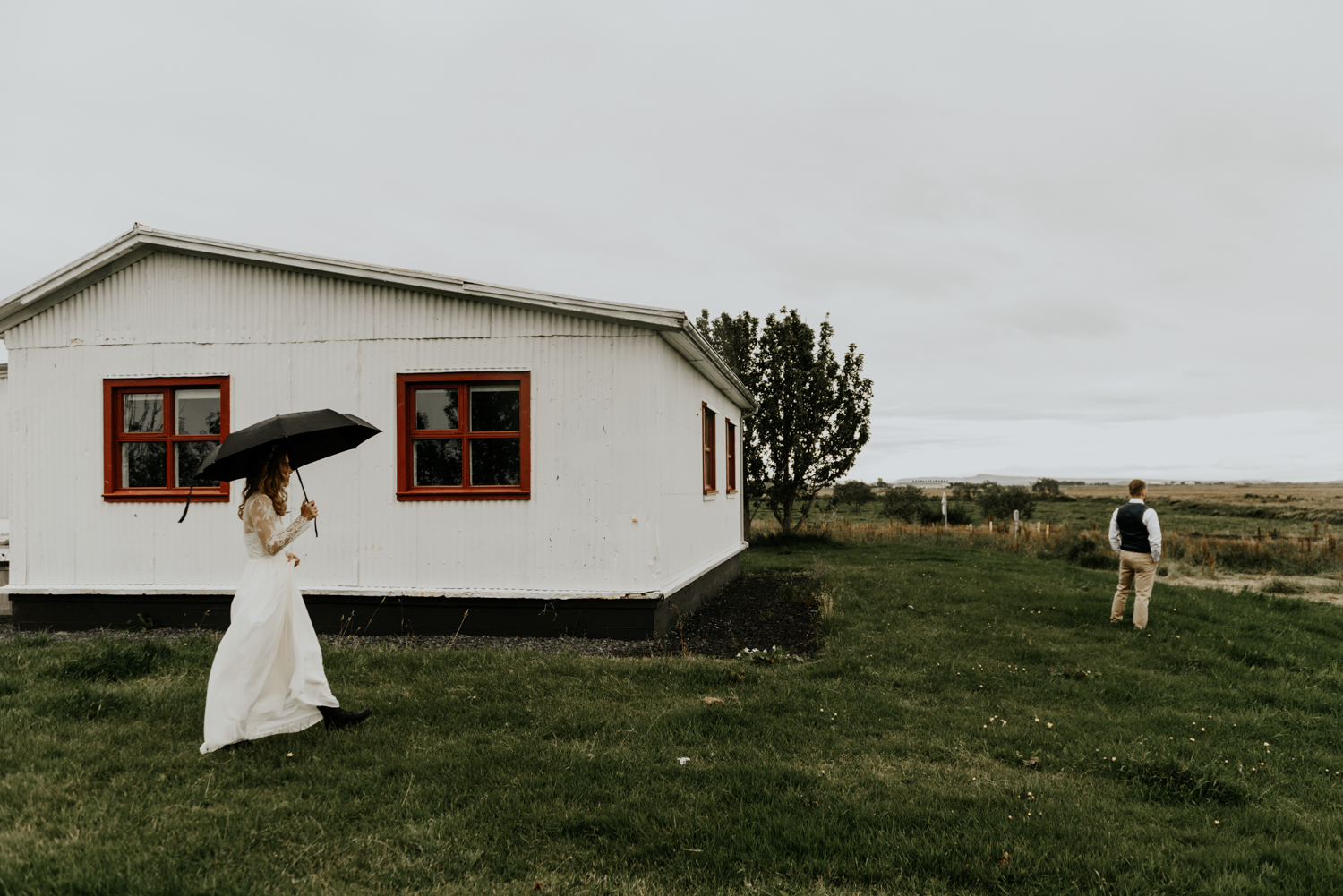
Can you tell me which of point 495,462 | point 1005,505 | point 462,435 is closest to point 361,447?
point 462,435

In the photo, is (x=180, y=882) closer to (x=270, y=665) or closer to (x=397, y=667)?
(x=270, y=665)

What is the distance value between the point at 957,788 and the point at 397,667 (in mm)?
4889

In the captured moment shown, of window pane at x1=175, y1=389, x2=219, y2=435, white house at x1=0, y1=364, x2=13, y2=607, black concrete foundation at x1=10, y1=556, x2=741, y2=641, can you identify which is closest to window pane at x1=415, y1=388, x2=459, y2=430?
black concrete foundation at x1=10, y1=556, x2=741, y2=641

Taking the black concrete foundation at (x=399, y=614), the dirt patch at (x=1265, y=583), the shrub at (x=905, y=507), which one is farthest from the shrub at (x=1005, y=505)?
the black concrete foundation at (x=399, y=614)

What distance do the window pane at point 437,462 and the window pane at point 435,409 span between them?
187mm

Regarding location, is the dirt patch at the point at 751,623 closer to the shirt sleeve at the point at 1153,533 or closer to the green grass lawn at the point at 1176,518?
the shirt sleeve at the point at 1153,533

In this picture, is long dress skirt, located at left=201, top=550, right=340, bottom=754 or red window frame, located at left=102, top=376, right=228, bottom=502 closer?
long dress skirt, located at left=201, top=550, right=340, bottom=754

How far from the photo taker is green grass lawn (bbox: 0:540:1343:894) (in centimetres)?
371

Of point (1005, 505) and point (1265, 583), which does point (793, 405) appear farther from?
point (1005, 505)

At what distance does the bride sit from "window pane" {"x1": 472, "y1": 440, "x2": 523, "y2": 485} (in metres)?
3.86

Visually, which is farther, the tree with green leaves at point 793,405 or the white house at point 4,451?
the tree with green leaves at point 793,405

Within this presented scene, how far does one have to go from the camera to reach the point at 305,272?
Result: 961cm

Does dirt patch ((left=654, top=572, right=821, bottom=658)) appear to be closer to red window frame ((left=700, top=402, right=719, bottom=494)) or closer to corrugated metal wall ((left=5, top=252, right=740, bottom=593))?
corrugated metal wall ((left=5, top=252, right=740, bottom=593))

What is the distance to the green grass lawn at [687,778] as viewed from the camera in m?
3.71
